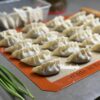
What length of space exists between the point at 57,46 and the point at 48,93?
14.3 inches

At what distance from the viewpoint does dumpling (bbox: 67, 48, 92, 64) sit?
1.23 metres

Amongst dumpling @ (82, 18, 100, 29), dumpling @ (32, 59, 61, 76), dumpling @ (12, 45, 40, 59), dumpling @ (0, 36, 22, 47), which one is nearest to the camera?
dumpling @ (32, 59, 61, 76)

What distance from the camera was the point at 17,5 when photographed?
5.89 ft

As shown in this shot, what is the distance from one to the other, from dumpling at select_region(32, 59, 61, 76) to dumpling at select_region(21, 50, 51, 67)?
57 millimetres

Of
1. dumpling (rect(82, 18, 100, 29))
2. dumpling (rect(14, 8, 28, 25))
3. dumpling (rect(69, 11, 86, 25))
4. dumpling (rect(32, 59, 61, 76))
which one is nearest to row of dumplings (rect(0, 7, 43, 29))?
dumpling (rect(14, 8, 28, 25))

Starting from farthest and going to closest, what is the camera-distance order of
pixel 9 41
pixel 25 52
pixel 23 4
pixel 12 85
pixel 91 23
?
pixel 23 4 < pixel 91 23 < pixel 9 41 < pixel 25 52 < pixel 12 85

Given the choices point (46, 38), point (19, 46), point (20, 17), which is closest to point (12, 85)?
point (19, 46)

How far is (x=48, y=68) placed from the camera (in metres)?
1.16

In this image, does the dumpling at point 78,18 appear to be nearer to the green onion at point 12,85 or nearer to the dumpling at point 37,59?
the dumpling at point 37,59

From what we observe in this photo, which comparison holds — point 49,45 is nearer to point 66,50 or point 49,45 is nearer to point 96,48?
point 66,50

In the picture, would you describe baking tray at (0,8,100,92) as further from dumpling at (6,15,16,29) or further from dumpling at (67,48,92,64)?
dumpling at (6,15,16,29)

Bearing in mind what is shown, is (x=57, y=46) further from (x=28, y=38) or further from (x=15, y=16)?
(x=15, y=16)

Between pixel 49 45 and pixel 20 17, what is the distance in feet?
1.21

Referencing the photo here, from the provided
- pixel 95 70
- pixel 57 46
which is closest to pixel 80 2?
pixel 57 46
